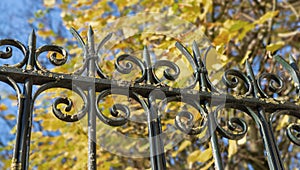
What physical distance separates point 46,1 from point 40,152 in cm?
122

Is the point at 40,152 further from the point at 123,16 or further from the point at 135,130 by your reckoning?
the point at 123,16

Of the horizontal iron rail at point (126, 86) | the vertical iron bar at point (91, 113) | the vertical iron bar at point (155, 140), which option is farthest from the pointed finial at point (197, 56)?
the vertical iron bar at point (91, 113)

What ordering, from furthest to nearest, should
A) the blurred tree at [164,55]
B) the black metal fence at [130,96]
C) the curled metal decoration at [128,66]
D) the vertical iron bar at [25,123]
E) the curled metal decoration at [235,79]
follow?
the blurred tree at [164,55], the curled metal decoration at [235,79], the curled metal decoration at [128,66], the black metal fence at [130,96], the vertical iron bar at [25,123]

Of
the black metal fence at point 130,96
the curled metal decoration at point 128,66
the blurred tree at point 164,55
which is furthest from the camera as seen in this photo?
the blurred tree at point 164,55

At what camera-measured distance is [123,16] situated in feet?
8.63

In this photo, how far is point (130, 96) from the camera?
1.15m

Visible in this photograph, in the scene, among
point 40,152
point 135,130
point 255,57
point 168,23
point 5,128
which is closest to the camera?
point 168,23

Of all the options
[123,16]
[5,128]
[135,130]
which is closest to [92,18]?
[123,16]

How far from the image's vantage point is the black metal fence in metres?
1.04

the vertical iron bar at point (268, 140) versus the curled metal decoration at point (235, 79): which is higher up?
the curled metal decoration at point (235, 79)

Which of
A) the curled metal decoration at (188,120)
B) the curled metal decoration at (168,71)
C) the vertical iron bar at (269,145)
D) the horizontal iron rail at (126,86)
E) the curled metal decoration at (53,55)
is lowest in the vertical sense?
the vertical iron bar at (269,145)

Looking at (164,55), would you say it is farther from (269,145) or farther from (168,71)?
(269,145)

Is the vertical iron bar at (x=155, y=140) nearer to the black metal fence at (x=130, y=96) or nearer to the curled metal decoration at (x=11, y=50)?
the black metal fence at (x=130, y=96)

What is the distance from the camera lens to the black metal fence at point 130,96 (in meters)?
1.04
